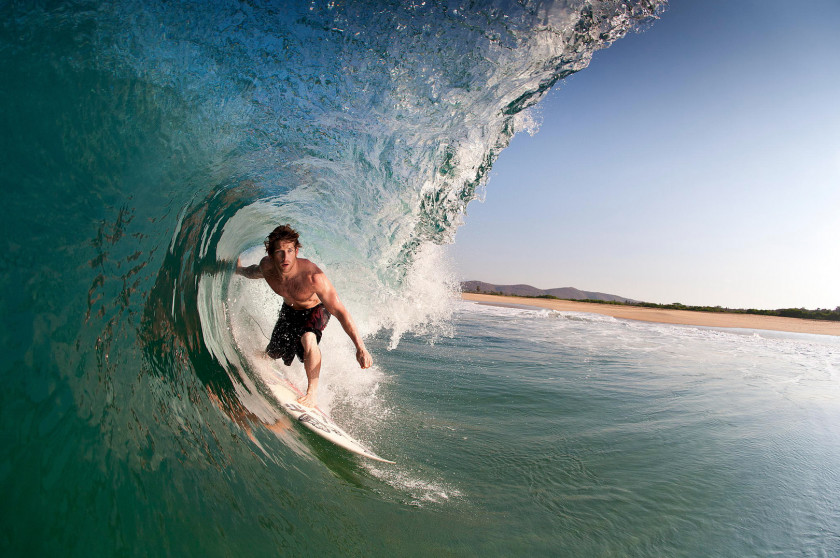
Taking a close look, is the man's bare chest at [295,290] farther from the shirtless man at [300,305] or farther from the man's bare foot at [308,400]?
the man's bare foot at [308,400]

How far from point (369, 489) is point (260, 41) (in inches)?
119

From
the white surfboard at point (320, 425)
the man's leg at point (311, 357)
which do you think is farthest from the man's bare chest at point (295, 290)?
the white surfboard at point (320, 425)

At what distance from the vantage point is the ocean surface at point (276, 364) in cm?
157

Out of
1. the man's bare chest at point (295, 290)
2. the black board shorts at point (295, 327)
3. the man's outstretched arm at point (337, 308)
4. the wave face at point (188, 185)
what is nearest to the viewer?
the wave face at point (188, 185)

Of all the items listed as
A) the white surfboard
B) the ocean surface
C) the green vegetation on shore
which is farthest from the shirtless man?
the green vegetation on shore

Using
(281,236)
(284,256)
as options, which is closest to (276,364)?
(284,256)

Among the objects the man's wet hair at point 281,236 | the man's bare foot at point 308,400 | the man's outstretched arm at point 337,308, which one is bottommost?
the man's bare foot at point 308,400

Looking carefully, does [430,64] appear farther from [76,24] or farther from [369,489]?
[369,489]

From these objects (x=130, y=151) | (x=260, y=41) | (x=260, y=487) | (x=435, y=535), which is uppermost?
(x=260, y=41)

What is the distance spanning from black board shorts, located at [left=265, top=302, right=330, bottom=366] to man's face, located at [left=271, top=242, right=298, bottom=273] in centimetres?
48

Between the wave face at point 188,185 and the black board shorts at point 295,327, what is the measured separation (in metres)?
0.40

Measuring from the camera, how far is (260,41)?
2844 mm

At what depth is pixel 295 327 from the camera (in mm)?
3855

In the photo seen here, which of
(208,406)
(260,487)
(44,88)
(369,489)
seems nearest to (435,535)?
(369,489)
